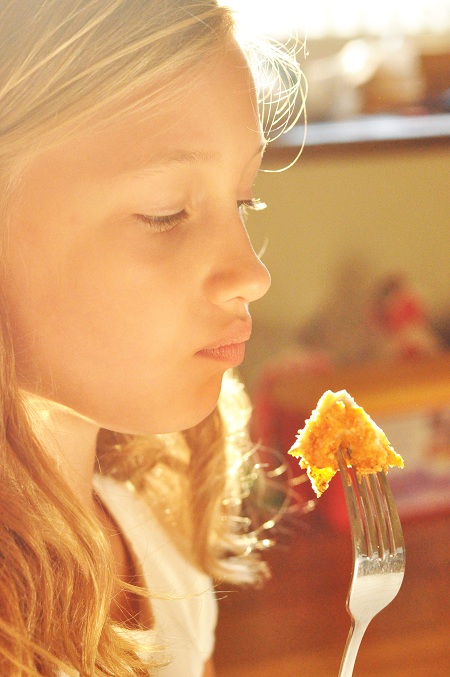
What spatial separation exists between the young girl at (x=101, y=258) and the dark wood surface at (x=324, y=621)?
31 cm

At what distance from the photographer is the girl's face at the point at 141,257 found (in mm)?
571

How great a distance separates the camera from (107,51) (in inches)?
22.4

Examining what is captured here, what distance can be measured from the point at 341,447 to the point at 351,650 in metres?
0.13

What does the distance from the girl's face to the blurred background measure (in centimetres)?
63

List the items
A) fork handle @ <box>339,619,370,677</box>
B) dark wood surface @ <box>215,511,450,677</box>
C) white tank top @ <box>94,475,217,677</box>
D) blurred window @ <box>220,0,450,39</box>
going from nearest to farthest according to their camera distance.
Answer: fork handle @ <box>339,619,370,677</box>
white tank top @ <box>94,475,217,677</box>
dark wood surface @ <box>215,511,450,677</box>
blurred window @ <box>220,0,450,39</box>

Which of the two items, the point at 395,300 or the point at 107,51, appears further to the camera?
the point at 395,300

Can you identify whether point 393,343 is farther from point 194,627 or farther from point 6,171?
point 6,171

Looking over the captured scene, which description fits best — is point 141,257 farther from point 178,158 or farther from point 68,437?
point 68,437

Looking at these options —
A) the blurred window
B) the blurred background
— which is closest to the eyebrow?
Answer: the blurred background

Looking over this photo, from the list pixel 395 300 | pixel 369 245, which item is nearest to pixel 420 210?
pixel 369 245

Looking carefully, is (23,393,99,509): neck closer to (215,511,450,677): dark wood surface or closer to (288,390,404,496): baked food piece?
(288,390,404,496): baked food piece

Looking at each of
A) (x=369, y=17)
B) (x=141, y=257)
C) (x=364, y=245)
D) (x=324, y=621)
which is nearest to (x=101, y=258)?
(x=141, y=257)

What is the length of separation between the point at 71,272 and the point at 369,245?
1458 millimetres

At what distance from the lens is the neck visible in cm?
63
